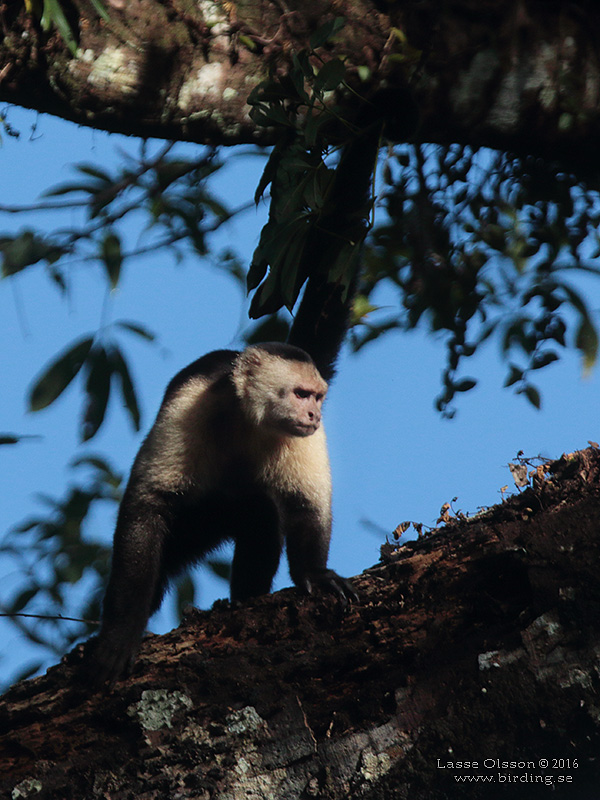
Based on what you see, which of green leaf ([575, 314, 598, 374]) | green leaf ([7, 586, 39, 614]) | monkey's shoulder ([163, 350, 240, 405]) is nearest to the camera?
green leaf ([575, 314, 598, 374])

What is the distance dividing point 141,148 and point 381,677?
2.02 m

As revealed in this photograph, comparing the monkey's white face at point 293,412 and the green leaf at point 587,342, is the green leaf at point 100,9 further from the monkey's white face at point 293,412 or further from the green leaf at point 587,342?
the green leaf at point 587,342

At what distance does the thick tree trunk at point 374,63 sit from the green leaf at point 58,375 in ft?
2.41

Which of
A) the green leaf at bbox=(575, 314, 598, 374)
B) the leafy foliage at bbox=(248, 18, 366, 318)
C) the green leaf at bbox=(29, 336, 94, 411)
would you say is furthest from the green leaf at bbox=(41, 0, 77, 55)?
the green leaf at bbox=(575, 314, 598, 374)

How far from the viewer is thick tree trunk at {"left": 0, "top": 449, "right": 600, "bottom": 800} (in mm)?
1591

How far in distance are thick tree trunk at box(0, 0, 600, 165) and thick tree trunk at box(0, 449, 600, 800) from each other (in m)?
1.16

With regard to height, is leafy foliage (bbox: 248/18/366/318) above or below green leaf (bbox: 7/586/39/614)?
above

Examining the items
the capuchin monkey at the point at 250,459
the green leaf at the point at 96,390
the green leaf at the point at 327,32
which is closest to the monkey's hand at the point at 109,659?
the capuchin monkey at the point at 250,459

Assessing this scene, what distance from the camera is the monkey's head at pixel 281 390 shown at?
9.53 ft

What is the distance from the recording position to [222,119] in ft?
7.78

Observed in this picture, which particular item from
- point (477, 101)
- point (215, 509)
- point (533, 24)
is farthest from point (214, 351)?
point (533, 24)

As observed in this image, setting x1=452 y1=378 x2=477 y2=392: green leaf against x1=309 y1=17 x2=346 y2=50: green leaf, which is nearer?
x1=309 y1=17 x2=346 y2=50: green leaf

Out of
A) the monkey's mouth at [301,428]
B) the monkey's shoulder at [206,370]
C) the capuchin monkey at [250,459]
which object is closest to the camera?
the capuchin monkey at [250,459]

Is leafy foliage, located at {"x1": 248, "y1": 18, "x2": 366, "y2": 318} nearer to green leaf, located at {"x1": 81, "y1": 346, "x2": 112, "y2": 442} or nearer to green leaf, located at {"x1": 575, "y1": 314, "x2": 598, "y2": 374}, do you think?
green leaf, located at {"x1": 81, "y1": 346, "x2": 112, "y2": 442}
